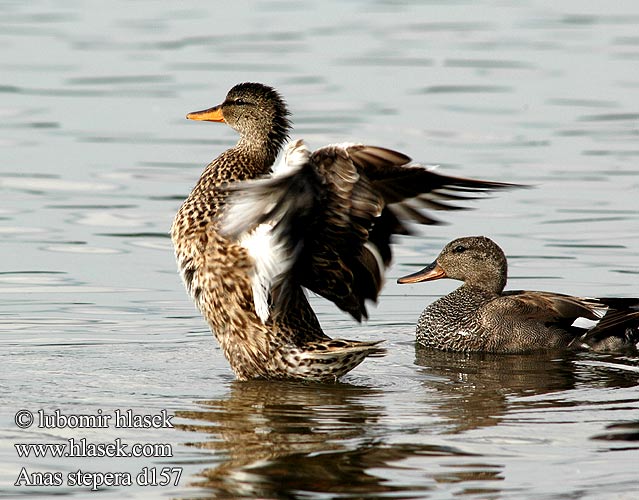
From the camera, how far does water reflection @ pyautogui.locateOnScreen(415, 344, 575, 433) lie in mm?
7547

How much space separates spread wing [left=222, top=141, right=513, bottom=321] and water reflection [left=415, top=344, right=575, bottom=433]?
0.74 metres

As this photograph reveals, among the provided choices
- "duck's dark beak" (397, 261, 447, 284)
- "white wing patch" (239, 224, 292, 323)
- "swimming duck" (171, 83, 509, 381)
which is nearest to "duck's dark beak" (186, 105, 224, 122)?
"swimming duck" (171, 83, 509, 381)

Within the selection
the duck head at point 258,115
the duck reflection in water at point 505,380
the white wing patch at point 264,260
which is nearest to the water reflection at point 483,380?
the duck reflection in water at point 505,380

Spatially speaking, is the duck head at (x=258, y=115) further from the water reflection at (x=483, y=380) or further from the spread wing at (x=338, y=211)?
the water reflection at (x=483, y=380)

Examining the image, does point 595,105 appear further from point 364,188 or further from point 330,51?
point 364,188

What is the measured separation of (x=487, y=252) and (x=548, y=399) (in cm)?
240

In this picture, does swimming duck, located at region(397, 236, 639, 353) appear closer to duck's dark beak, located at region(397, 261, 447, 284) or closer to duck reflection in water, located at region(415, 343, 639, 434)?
duck reflection in water, located at region(415, 343, 639, 434)

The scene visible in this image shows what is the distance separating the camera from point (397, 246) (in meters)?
11.9

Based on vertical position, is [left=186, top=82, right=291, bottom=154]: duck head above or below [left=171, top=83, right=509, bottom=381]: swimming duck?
above

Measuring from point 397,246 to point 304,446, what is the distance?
5199 mm

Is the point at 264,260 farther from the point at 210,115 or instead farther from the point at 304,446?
the point at 210,115

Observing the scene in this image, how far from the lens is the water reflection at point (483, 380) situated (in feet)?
24.8

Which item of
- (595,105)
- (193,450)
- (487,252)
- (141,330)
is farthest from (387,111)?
(193,450)

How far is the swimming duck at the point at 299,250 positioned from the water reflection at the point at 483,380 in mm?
609
